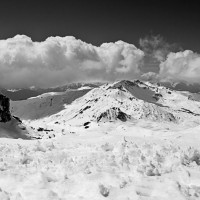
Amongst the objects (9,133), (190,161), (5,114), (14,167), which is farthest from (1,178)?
(5,114)

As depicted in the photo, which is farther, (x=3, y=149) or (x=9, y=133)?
(x=9, y=133)

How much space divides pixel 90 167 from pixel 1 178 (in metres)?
4.18

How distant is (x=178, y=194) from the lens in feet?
42.2

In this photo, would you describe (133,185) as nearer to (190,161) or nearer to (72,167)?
(72,167)

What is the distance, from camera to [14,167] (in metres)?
16.3

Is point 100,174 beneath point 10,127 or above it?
above

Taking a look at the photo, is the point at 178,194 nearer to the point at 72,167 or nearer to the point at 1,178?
the point at 72,167

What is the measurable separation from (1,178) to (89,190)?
4.14m

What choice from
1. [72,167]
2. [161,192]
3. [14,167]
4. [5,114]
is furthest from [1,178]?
[5,114]

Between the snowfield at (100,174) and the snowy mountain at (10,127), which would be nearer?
the snowfield at (100,174)

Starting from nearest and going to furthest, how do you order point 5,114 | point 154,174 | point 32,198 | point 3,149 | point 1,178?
point 32,198
point 1,178
point 154,174
point 3,149
point 5,114

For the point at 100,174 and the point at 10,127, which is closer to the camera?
the point at 100,174

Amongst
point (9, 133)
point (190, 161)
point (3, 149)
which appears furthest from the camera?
point (9, 133)

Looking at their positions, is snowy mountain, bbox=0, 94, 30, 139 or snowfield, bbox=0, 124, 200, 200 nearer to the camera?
snowfield, bbox=0, 124, 200, 200
